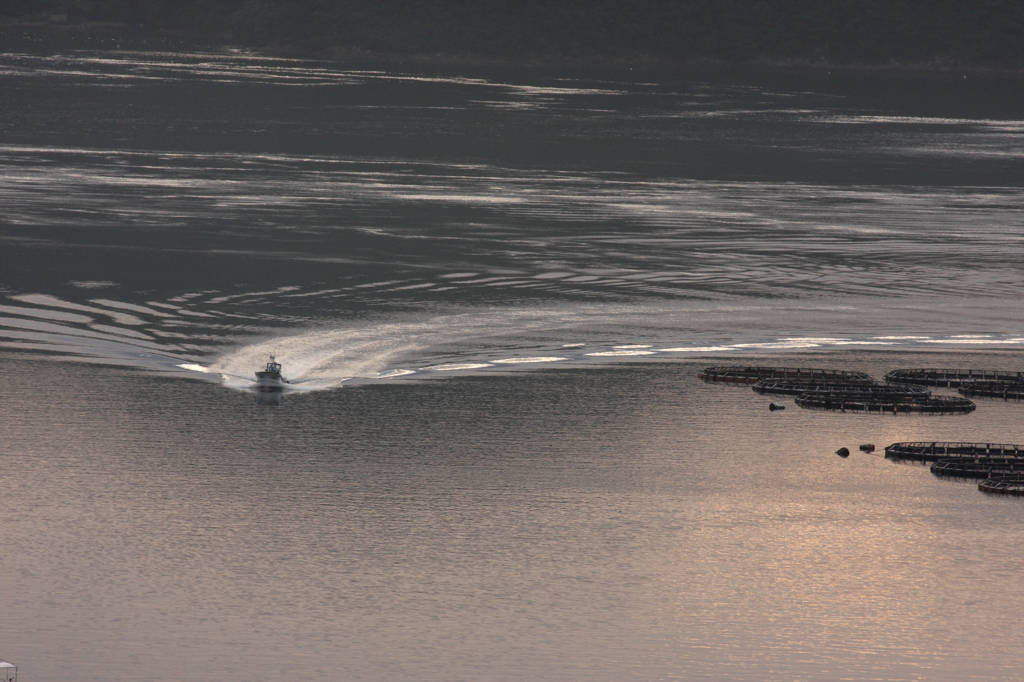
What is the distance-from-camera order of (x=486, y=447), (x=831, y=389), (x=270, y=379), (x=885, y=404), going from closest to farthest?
(x=486, y=447) → (x=270, y=379) → (x=885, y=404) → (x=831, y=389)

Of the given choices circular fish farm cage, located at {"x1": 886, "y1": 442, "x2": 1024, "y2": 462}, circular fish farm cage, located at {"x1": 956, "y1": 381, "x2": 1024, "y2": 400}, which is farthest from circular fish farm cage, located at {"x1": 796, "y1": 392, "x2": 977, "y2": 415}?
circular fish farm cage, located at {"x1": 886, "y1": 442, "x2": 1024, "y2": 462}

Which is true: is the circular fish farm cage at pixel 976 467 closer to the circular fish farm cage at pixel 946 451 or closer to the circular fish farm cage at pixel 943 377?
the circular fish farm cage at pixel 946 451

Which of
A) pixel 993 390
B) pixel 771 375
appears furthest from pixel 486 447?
pixel 993 390

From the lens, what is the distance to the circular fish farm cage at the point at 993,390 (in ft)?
249

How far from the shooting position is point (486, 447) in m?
67.8

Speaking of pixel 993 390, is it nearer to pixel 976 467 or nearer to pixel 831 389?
pixel 831 389

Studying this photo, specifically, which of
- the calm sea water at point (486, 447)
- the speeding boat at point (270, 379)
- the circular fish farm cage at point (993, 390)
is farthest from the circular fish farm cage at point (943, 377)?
the speeding boat at point (270, 379)

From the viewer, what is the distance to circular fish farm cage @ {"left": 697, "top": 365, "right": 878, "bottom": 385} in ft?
255

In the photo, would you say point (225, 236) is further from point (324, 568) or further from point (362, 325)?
point (324, 568)

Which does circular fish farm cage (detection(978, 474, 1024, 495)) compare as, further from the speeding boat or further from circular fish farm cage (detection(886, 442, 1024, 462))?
the speeding boat

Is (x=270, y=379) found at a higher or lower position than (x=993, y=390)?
higher

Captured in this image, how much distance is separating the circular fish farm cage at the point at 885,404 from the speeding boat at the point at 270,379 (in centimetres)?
2562

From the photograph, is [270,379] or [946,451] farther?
[270,379]

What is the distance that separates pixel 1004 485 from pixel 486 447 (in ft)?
72.8
